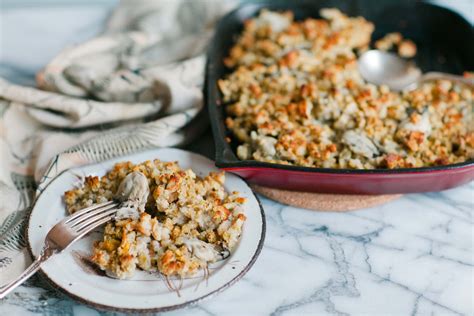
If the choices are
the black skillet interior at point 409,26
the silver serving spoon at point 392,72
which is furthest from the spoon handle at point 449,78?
the black skillet interior at point 409,26

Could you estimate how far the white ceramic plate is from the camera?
2.66ft

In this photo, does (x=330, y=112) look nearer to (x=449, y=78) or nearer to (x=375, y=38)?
(x=449, y=78)

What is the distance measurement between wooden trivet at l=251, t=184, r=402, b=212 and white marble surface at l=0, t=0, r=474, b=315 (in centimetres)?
1

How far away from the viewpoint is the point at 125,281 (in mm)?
855

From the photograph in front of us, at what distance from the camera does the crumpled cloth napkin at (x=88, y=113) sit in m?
1.09

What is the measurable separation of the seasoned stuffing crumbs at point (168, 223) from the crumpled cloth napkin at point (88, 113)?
0.11 metres

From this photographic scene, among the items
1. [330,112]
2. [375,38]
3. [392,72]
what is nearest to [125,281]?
[330,112]

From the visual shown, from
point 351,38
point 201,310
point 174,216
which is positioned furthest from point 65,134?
point 351,38

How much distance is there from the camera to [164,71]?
127cm

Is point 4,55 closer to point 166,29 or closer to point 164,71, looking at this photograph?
point 166,29

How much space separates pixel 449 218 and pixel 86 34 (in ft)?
3.70

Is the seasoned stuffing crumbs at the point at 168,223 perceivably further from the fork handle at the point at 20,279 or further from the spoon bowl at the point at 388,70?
the spoon bowl at the point at 388,70

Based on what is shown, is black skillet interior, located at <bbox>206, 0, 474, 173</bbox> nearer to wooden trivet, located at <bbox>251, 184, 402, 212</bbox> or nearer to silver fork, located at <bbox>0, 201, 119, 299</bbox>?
wooden trivet, located at <bbox>251, 184, 402, 212</bbox>

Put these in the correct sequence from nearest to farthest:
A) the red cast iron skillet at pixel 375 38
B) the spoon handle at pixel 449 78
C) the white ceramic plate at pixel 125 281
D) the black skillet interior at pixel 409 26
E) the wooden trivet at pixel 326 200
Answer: the white ceramic plate at pixel 125 281 < the red cast iron skillet at pixel 375 38 < the wooden trivet at pixel 326 200 < the spoon handle at pixel 449 78 < the black skillet interior at pixel 409 26
